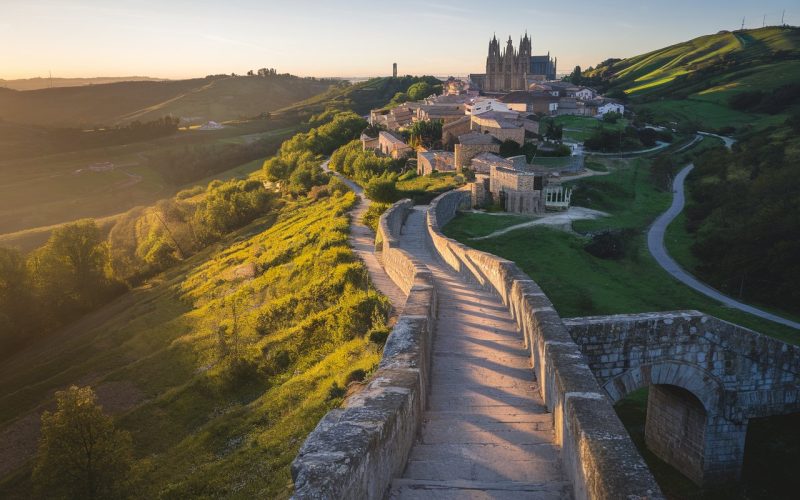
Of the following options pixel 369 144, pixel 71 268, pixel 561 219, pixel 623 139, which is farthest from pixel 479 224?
pixel 623 139

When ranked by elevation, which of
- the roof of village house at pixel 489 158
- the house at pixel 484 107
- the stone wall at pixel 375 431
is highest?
the house at pixel 484 107

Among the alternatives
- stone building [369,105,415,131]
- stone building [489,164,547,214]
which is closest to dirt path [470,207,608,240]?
stone building [489,164,547,214]

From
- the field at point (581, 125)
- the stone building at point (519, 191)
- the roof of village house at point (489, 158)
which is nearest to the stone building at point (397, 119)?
the field at point (581, 125)

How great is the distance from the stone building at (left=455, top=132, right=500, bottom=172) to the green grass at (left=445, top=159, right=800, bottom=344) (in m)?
12.7

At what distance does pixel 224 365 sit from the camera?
63.5 ft

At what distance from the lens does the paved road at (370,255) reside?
16837mm

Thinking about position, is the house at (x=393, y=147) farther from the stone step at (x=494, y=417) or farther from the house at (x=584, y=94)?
the house at (x=584, y=94)

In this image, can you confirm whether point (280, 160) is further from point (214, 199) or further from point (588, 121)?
point (588, 121)

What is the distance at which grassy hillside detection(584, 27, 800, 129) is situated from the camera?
291 ft

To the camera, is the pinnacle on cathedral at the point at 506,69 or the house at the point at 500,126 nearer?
the house at the point at 500,126

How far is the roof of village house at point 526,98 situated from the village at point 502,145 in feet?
0.48

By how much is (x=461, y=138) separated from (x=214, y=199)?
24345mm

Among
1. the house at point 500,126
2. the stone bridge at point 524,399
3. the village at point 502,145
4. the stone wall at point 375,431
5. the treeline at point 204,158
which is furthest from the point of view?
the treeline at point 204,158

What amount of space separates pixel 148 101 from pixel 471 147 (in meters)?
155
